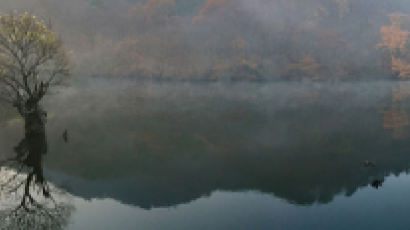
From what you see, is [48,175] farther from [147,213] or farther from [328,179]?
[328,179]

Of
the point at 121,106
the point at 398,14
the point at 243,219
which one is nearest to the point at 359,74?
the point at 398,14

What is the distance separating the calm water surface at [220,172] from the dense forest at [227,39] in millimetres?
103190

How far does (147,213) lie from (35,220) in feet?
22.1

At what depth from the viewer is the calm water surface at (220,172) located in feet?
63.6

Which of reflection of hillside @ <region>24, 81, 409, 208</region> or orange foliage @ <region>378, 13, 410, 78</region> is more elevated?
orange foliage @ <region>378, 13, 410, 78</region>

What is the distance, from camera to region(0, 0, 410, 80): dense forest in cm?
15150

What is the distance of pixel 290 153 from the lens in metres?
33.6

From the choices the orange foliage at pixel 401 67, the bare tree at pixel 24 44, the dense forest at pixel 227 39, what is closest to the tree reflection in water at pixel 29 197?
the bare tree at pixel 24 44

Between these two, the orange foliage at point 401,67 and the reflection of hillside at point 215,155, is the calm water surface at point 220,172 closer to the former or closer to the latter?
the reflection of hillside at point 215,155

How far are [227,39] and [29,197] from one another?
15663 centimetres

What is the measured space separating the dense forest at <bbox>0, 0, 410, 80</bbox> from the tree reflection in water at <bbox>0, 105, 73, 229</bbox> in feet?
413

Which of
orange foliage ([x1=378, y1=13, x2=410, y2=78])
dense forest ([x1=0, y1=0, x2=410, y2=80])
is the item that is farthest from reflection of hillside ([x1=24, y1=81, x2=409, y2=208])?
orange foliage ([x1=378, y1=13, x2=410, y2=78])

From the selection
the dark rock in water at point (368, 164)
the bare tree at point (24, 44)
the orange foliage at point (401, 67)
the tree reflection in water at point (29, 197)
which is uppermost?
the orange foliage at point (401, 67)

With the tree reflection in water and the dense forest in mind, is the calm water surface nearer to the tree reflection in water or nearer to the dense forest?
the tree reflection in water
